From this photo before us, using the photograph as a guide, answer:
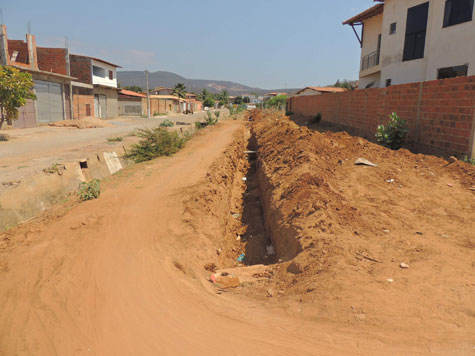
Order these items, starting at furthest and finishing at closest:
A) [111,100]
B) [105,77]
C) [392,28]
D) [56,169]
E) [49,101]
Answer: [111,100]
[105,77]
[49,101]
[392,28]
[56,169]

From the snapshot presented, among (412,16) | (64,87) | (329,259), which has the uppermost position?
(412,16)

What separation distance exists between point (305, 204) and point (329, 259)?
1594mm

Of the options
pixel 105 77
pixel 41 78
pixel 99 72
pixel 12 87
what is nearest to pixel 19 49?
pixel 41 78

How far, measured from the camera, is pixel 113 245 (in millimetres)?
4793

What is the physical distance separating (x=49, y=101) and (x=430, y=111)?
24.8 metres

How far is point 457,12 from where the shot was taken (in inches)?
598

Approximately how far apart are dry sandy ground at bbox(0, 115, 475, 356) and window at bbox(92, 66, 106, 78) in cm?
3187

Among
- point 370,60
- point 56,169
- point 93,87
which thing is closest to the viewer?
point 56,169

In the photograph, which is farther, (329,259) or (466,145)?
(466,145)

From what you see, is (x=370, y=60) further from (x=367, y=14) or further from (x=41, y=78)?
(x=41, y=78)

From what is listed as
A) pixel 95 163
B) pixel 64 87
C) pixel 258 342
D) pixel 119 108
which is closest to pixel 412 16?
pixel 95 163

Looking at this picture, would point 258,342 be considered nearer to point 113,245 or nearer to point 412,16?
point 113,245

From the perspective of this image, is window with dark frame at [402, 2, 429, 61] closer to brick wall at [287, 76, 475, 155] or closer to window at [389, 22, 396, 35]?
window at [389, 22, 396, 35]

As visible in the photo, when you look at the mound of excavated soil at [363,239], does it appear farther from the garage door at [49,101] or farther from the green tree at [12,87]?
the garage door at [49,101]
